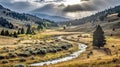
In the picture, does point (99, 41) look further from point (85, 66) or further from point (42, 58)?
point (85, 66)

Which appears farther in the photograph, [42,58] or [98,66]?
[42,58]

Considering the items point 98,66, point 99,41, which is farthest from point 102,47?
point 98,66

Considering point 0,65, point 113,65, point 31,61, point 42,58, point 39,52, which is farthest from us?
point 39,52

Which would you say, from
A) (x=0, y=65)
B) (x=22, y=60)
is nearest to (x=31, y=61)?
(x=22, y=60)

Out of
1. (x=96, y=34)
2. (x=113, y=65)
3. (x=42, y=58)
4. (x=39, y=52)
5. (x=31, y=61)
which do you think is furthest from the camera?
(x=96, y=34)

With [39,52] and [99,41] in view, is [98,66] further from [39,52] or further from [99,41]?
[99,41]

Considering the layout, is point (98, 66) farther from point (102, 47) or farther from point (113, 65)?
point (102, 47)

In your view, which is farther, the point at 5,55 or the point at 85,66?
the point at 5,55

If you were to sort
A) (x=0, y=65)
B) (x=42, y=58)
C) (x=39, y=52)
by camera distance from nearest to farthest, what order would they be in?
1. (x=0, y=65)
2. (x=42, y=58)
3. (x=39, y=52)

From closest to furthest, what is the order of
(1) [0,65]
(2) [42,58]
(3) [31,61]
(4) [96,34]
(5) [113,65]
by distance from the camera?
(5) [113,65] < (1) [0,65] < (3) [31,61] < (2) [42,58] < (4) [96,34]
